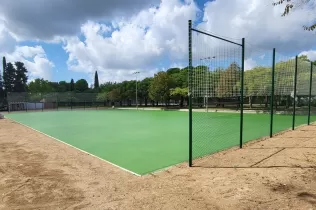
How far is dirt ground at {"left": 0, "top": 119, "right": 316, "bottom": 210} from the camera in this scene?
3.31m

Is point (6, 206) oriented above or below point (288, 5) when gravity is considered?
below

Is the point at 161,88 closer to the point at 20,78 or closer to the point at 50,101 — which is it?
the point at 50,101

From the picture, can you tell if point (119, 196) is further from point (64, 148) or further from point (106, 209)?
point (64, 148)

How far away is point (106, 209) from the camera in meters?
3.21

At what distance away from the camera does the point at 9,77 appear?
55.2 meters

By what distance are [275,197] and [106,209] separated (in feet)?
7.25

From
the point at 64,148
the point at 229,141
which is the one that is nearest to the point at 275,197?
the point at 229,141

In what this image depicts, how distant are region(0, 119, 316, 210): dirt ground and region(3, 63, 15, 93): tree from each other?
57.3m

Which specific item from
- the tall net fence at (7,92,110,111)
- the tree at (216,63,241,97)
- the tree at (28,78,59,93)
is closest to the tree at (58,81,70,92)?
the tree at (28,78,59,93)

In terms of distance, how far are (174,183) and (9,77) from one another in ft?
201

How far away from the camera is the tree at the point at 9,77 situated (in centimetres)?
5497

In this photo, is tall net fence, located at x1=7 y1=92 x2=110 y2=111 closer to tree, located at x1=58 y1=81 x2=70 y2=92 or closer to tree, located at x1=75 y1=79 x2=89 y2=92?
tree, located at x1=58 y1=81 x2=70 y2=92

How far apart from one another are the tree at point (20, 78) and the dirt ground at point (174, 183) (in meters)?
56.8

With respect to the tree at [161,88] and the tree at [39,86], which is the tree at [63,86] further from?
the tree at [161,88]
